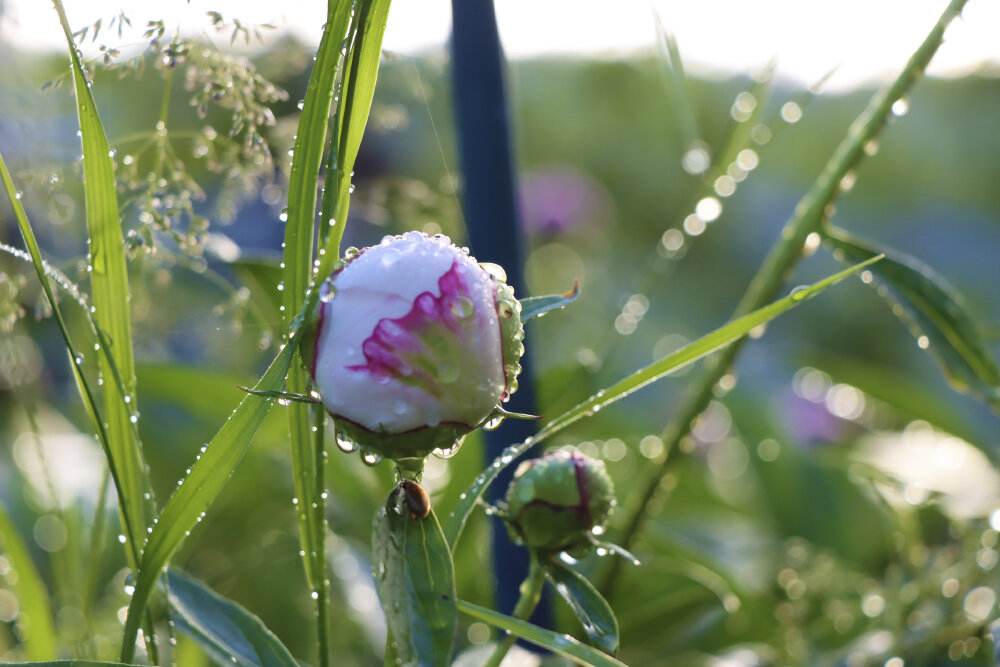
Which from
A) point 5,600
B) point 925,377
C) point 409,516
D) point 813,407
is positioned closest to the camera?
point 409,516

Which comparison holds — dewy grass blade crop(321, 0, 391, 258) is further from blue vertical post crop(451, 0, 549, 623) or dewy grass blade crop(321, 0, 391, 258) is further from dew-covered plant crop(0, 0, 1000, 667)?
blue vertical post crop(451, 0, 549, 623)

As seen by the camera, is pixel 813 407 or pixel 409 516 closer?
pixel 409 516

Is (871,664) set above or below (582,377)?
below

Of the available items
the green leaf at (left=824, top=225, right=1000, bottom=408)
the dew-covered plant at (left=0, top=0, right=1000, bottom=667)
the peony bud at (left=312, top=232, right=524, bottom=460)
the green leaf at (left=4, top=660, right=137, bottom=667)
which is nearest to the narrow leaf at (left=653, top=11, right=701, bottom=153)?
the dew-covered plant at (left=0, top=0, right=1000, bottom=667)

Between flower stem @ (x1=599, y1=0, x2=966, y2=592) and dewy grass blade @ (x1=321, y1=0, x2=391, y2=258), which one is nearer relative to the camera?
dewy grass blade @ (x1=321, y1=0, x2=391, y2=258)

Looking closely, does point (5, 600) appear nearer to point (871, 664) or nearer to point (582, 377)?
point (582, 377)

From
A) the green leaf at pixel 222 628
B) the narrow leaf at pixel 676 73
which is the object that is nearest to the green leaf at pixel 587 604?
the green leaf at pixel 222 628

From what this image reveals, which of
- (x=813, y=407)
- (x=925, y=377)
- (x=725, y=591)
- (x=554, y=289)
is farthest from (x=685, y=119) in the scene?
(x=925, y=377)
